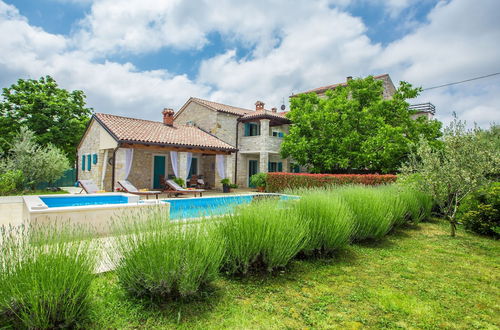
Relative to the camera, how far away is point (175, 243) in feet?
10.7

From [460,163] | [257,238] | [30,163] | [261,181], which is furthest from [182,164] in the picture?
[460,163]

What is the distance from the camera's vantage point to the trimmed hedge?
14.1 metres

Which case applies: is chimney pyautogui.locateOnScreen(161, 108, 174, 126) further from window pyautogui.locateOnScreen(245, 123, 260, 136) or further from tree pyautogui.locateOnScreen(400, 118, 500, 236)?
tree pyautogui.locateOnScreen(400, 118, 500, 236)

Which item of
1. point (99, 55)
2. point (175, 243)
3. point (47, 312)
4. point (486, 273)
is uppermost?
point (99, 55)

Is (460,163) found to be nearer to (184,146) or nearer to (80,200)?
(80,200)

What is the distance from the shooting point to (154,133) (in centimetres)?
1742

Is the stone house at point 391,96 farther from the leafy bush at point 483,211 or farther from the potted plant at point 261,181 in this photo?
the leafy bush at point 483,211

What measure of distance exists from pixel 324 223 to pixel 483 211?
6.13 m

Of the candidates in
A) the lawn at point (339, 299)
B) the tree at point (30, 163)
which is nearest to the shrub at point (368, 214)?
the lawn at point (339, 299)

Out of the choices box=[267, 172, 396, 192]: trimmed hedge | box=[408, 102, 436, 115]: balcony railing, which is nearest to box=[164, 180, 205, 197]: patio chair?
box=[267, 172, 396, 192]: trimmed hedge

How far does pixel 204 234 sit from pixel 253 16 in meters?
9.82

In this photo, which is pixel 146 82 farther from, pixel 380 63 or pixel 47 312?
pixel 47 312

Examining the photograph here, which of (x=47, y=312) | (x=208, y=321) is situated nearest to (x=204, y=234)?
(x=208, y=321)

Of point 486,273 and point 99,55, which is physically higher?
point 99,55
